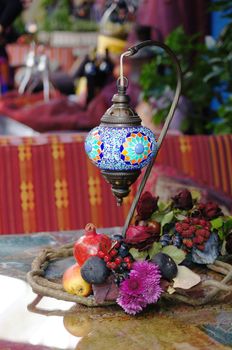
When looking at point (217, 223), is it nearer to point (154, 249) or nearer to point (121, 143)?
point (154, 249)

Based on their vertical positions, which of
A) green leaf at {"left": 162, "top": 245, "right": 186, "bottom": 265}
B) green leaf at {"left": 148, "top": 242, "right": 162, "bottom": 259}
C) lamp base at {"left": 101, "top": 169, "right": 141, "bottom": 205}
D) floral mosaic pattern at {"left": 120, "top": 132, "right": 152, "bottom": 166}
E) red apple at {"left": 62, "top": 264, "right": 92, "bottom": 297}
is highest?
floral mosaic pattern at {"left": 120, "top": 132, "right": 152, "bottom": 166}

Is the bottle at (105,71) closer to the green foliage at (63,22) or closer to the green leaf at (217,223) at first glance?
the green leaf at (217,223)

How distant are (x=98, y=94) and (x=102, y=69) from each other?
33 cm

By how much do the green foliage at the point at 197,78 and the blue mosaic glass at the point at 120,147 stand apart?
77.7 inches

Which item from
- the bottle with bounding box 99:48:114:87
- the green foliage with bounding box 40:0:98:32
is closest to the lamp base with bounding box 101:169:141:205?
the bottle with bounding box 99:48:114:87

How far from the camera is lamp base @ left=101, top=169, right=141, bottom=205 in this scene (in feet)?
4.34

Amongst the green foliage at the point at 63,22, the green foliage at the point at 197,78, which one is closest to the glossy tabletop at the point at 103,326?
the green foliage at the point at 197,78

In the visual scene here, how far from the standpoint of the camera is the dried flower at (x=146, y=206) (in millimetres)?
1550

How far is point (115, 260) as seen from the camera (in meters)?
Answer: 1.31

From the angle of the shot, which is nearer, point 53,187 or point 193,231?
point 193,231

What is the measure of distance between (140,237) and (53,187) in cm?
147

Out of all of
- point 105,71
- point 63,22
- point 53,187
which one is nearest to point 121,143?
point 53,187

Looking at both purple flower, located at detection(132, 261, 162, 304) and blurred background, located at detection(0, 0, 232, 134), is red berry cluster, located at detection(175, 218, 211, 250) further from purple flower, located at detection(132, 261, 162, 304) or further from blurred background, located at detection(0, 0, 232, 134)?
blurred background, located at detection(0, 0, 232, 134)

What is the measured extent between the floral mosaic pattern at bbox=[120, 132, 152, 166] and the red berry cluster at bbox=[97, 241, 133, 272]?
0.59 feet
